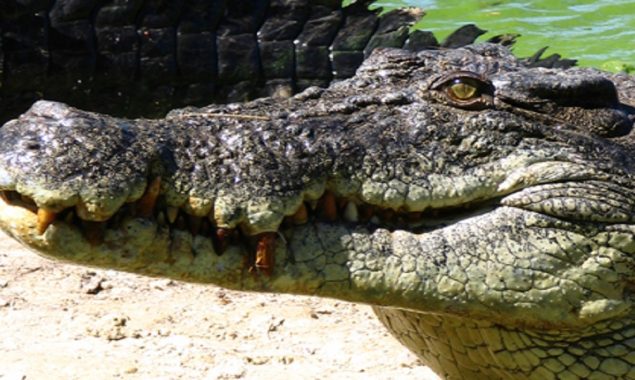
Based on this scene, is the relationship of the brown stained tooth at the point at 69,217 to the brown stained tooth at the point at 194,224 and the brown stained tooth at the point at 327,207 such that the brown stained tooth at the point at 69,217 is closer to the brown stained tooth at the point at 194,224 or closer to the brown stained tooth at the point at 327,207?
the brown stained tooth at the point at 194,224

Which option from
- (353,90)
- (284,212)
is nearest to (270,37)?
(353,90)

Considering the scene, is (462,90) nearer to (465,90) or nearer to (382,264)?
(465,90)

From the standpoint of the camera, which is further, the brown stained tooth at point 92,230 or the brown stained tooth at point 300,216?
the brown stained tooth at point 300,216

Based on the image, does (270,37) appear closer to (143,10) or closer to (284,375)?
(143,10)

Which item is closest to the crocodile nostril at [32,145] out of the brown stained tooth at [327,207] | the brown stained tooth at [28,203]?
the brown stained tooth at [28,203]

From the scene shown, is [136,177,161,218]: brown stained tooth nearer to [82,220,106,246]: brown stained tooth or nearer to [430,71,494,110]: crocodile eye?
[82,220,106,246]: brown stained tooth

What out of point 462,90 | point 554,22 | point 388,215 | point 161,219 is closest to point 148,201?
point 161,219
